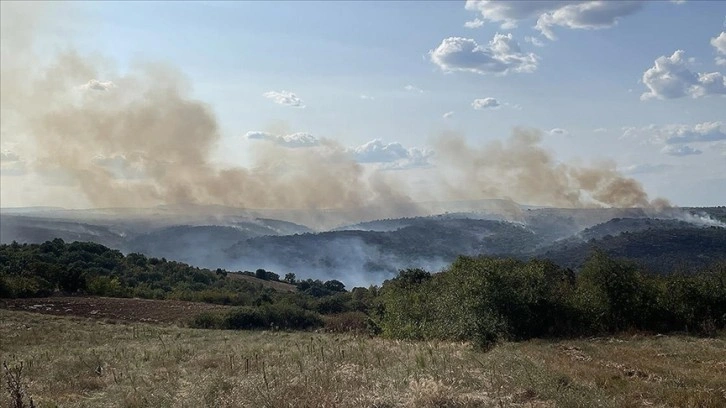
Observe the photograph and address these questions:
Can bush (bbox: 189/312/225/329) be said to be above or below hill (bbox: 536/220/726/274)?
below

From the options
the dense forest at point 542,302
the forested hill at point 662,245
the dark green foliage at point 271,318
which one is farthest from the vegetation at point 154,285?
the forested hill at point 662,245

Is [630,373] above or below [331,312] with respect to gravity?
above

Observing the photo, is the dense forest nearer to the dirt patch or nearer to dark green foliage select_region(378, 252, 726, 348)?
dark green foliage select_region(378, 252, 726, 348)

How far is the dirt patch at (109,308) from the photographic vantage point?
50562 millimetres

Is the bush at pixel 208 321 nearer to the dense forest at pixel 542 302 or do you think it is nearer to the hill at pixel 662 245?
the dense forest at pixel 542 302

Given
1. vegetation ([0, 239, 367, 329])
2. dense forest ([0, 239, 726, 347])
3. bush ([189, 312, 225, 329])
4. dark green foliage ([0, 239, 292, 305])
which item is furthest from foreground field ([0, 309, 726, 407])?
dark green foliage ([0, 239, 292, 305])

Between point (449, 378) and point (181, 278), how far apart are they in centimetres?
9292

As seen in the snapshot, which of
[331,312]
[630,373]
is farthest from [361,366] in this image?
[331,312]

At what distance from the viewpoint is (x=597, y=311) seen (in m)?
33.6

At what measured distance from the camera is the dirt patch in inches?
1991

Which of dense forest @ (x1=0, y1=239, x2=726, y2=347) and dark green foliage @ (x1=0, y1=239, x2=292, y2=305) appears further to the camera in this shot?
dark green foliage @ (x1=0, y1=239, x2=292, y2=305)

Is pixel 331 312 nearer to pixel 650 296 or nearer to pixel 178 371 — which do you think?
pixel 650 296

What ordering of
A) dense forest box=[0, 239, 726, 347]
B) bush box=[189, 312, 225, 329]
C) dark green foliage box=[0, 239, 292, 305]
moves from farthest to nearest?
1. dark green foliage box=[0, 239, 292, 305]
2. bush box=[189, 312, 225, 329]
3. dense forest box=[0, 239, 726, 347]

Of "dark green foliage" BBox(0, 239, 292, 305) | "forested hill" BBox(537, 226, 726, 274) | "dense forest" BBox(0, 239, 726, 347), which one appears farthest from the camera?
"forested hill" BBox(537, 226, 726, 274)
